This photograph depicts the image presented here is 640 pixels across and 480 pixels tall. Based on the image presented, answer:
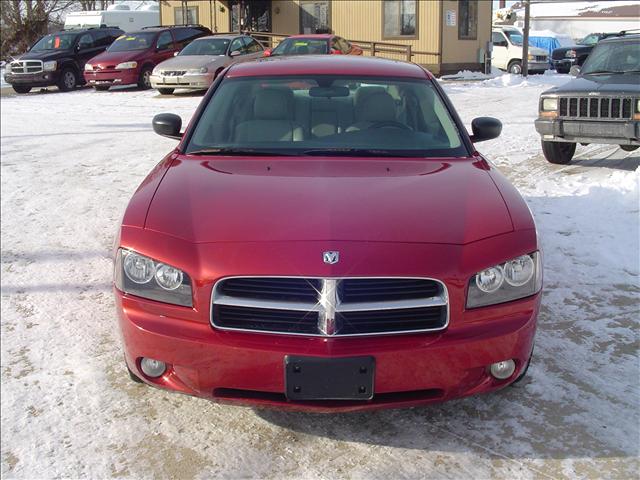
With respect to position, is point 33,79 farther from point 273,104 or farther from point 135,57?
point 273,104

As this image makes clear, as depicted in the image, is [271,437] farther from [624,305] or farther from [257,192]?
[624,305]

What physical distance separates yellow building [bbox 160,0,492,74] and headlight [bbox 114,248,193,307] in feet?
66.0

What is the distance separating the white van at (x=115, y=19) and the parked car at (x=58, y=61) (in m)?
8.14

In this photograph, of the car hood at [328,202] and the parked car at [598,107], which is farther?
the parked car at [598,107]

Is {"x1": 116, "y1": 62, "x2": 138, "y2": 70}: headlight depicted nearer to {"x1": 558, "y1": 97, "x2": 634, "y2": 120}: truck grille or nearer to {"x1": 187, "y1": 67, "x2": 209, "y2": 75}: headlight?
{"x1": 187, "y1": 67, "x2": 209, "y2": 75}: headlight

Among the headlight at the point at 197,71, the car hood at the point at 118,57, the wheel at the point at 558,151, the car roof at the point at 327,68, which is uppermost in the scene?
the car hood at the point at 118,57

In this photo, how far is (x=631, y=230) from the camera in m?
5.83

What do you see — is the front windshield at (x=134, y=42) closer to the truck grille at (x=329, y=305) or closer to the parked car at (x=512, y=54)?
the parked car at (x=512, y=54)

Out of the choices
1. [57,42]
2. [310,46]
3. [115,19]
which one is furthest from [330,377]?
[115,19]

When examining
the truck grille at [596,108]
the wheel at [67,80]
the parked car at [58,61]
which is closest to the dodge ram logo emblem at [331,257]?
the truck grille at [596,108]

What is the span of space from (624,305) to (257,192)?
8.47ft

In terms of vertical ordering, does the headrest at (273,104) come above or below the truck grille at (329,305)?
above

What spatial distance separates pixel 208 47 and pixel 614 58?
11.9 metres

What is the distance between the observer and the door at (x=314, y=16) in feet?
82.8
